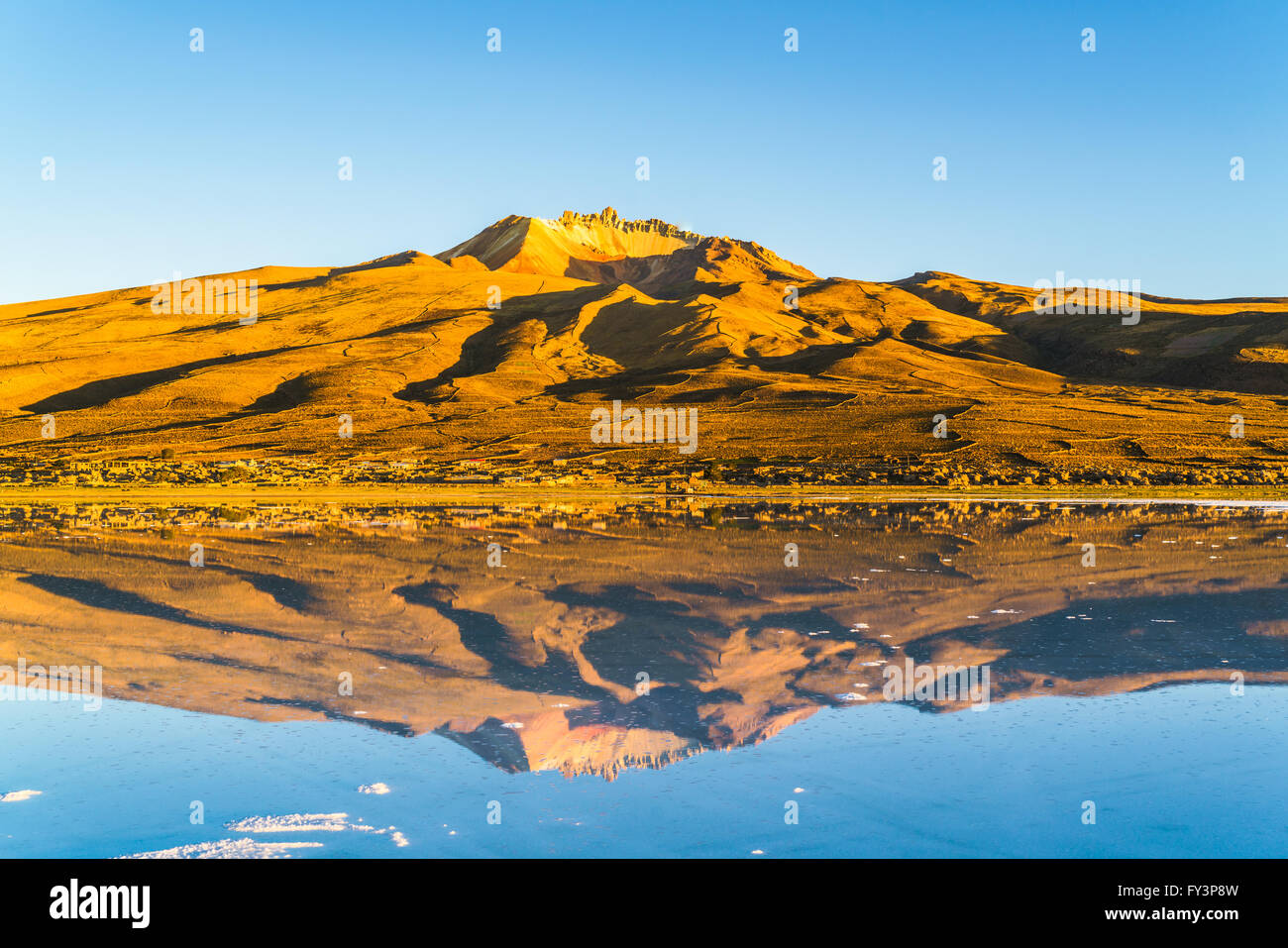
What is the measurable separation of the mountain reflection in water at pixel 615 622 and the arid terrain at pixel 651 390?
37.9 m

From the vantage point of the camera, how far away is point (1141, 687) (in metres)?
14.4

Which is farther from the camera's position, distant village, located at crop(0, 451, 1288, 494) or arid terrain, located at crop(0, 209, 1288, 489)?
arid terrain, located at crop(0, 209, 1288, 489)

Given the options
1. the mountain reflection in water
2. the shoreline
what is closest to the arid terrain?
the shoreline

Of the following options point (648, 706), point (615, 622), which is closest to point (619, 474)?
point (615, 622)

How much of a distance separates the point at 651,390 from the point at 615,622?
365 feet

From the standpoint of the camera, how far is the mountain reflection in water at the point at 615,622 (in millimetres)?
13656

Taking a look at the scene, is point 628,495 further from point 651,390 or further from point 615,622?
point 651,390

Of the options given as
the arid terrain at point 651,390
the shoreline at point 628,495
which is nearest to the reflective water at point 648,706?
the shoreline at point 628,495

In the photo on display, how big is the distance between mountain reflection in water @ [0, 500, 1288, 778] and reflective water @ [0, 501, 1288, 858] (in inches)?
3.7

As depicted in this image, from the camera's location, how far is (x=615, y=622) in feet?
63.7

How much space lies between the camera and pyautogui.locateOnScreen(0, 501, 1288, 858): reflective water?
9492mm

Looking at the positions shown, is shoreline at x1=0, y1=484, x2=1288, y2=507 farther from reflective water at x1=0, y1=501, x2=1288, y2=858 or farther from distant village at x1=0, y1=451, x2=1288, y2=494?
reflective water at x1=0, y1=501, x2=1288, y2=858

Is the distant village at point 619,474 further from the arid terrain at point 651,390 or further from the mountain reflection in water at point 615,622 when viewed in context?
the mountain reflection in water at point 615,622
